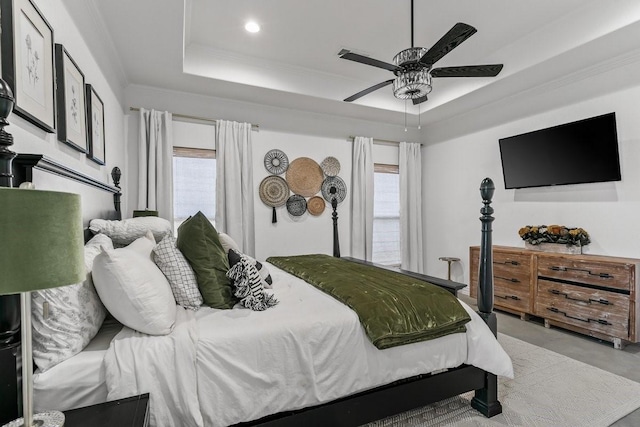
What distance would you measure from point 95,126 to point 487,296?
9.94 ft

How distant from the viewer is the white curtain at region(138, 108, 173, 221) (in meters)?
3.71

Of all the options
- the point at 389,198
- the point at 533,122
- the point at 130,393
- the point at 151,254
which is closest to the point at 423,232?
the point at 389,198

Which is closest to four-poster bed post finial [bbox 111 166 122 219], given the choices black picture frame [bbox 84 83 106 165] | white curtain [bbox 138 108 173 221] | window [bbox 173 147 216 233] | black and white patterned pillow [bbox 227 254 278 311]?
black picture frame [bbox 84 83 106 165]

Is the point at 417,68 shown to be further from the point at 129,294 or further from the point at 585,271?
the point at 585,271

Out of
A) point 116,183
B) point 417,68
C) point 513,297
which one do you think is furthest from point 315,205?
point 513,297

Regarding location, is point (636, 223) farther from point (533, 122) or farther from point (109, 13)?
point (109, 13)

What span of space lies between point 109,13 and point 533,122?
454 cm

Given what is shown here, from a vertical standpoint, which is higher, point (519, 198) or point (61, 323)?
point (519, 198)

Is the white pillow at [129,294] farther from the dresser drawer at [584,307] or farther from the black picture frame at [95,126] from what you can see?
the dresser drawer at [584,307]

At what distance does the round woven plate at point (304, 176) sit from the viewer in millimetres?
4625

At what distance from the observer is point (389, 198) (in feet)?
17.8

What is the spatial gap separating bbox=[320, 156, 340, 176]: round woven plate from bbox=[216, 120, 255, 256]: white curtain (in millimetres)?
1141

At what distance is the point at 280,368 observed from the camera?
144cm

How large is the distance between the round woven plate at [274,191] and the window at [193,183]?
25.8 inches
